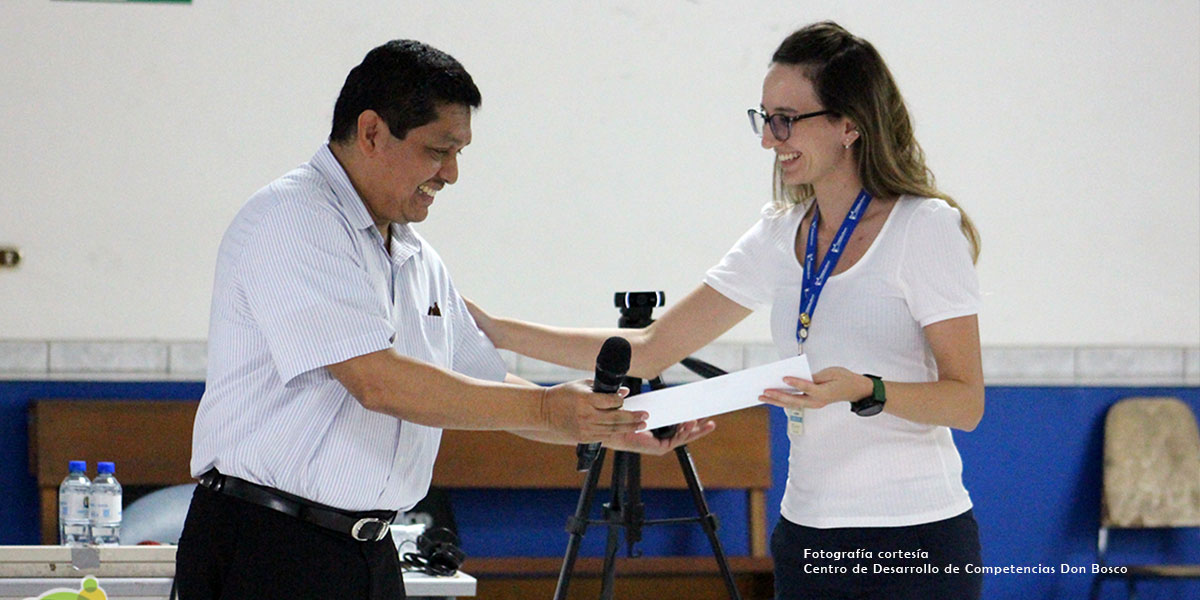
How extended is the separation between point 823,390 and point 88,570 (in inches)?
69.3

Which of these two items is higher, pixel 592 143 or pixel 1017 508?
pixel 592 143

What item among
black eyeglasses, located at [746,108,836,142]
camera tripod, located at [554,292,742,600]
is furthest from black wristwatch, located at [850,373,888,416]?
camera tripod, located at [554,292,742,600]

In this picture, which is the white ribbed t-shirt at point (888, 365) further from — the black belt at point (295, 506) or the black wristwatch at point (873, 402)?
the black belt at point (295, 506)

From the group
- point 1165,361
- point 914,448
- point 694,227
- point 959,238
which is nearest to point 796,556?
point 914,448

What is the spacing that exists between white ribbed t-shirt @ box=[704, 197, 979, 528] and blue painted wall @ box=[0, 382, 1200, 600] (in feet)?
9.27

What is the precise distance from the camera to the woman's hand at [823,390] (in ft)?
7.16

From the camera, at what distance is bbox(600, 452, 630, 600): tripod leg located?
4.00 m

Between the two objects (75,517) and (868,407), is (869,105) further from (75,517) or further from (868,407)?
(75,517)

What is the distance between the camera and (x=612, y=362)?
2.05 metres

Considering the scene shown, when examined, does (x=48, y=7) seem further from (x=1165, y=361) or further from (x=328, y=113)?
(x=1165, y=361)

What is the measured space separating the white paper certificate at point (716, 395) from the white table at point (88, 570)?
898 millimetres

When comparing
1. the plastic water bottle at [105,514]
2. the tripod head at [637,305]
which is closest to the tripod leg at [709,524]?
the tripod head at [637,305]

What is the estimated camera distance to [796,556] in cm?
235

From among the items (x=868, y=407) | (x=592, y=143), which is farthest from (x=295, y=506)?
(x=592, y=143)
